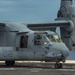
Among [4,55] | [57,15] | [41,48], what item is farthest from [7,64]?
[57,15]

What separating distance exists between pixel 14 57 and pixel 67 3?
46064 millimetres

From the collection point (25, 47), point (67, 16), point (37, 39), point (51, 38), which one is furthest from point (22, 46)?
point (67, 16)

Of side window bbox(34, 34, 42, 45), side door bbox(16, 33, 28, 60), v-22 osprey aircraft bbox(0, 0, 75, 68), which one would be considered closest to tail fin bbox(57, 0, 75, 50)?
v-22 osprey aircraft bbox(0, 0, 75, 68)

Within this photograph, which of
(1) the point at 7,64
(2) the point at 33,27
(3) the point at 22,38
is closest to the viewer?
(3) the point at 22,38

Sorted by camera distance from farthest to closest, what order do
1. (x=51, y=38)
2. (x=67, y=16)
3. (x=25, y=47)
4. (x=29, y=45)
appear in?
(x=67, y=16), (x=25, y=47), (x=29, y=45), (x=51, y=38)

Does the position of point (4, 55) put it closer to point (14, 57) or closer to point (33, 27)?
point (14, 57)

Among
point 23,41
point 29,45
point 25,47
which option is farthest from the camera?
point 23,41

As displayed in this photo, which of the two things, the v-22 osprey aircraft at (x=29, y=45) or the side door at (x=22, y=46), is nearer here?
the v-22 osprey aircraft at (x=29, y=45)

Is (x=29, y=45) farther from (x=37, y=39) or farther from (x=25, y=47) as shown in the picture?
(x=37, y=39)

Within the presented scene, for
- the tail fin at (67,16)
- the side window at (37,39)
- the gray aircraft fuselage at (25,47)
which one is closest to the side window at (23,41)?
the gray aircraft fuselage at (25,47)

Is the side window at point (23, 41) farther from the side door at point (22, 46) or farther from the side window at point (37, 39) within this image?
the side window at point (37, 39)

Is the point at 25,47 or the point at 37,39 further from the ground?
the point at 37,39

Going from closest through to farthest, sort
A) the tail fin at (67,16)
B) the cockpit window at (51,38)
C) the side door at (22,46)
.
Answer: the cockpit window at (51,38), the side door at (22,46), the tail fin at (67,16)

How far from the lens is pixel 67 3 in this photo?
75.7 meters
